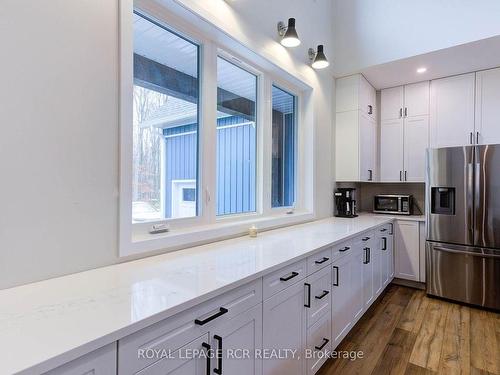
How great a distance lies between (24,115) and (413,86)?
407 cm

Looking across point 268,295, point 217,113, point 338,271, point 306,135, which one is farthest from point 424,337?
point 217,113

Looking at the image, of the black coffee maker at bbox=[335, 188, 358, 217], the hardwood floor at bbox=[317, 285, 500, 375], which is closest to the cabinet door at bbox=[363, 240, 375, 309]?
the hardwood floor at bbox=[317, 285, 500, 375]

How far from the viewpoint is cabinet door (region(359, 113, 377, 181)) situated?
11.2ft

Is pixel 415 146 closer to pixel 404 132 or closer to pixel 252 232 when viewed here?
pixel 404 132

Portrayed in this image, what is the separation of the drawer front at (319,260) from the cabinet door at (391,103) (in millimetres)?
2711

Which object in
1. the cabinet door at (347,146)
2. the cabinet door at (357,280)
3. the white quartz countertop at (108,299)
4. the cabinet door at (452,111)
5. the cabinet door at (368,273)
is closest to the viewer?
the white quartz countertop at (108,299)

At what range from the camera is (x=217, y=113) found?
2.07 m

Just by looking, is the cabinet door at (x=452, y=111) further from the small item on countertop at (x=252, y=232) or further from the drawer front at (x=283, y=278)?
the drawer front at (x=283, y=278)

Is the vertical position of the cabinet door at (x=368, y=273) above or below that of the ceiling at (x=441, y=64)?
below

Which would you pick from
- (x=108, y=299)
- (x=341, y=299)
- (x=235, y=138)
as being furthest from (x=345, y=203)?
(x=108, y=299)

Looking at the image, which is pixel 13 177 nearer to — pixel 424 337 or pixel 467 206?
pixel 424 337

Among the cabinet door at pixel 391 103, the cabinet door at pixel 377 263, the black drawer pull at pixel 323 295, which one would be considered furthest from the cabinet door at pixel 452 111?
the black drawer pull at pixel 323 295

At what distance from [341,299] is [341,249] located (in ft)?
1.21

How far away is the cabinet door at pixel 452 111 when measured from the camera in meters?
3.28
